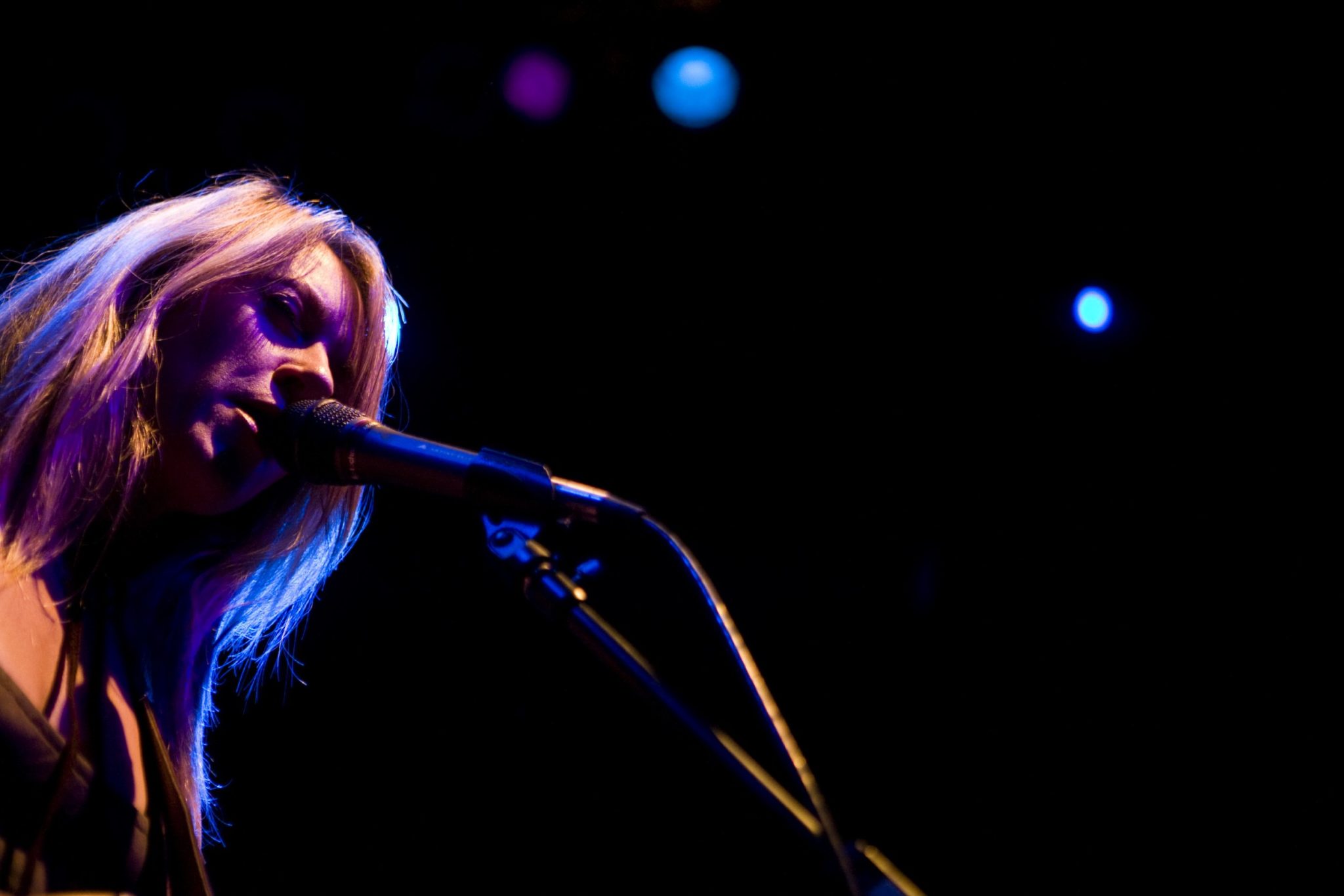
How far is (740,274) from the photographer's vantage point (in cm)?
296

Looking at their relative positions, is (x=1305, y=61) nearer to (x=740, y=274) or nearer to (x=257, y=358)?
(x=740, y=274)

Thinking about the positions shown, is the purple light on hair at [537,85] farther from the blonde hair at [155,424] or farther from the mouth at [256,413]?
the mouth at [256,413]

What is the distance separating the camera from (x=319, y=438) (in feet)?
3.64

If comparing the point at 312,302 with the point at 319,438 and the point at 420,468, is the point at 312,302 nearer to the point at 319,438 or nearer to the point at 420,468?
the point at 319,438

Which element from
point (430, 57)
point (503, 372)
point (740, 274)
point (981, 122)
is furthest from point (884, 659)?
point (430, 57)

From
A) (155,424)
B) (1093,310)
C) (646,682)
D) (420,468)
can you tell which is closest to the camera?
(646,682)

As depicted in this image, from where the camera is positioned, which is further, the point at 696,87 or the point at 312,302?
the point at 696,87

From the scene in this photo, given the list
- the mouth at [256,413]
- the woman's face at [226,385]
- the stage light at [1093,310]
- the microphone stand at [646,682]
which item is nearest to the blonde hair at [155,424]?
the woman's face at [226,385]

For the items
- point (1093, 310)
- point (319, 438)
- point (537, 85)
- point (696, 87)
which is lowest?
point (319, 438)

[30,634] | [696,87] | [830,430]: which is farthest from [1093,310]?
[30,634]

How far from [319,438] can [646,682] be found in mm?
628

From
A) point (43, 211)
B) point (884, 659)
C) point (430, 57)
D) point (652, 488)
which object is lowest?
point (884, 659)

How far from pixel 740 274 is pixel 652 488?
914mm

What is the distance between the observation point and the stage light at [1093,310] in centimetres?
281
